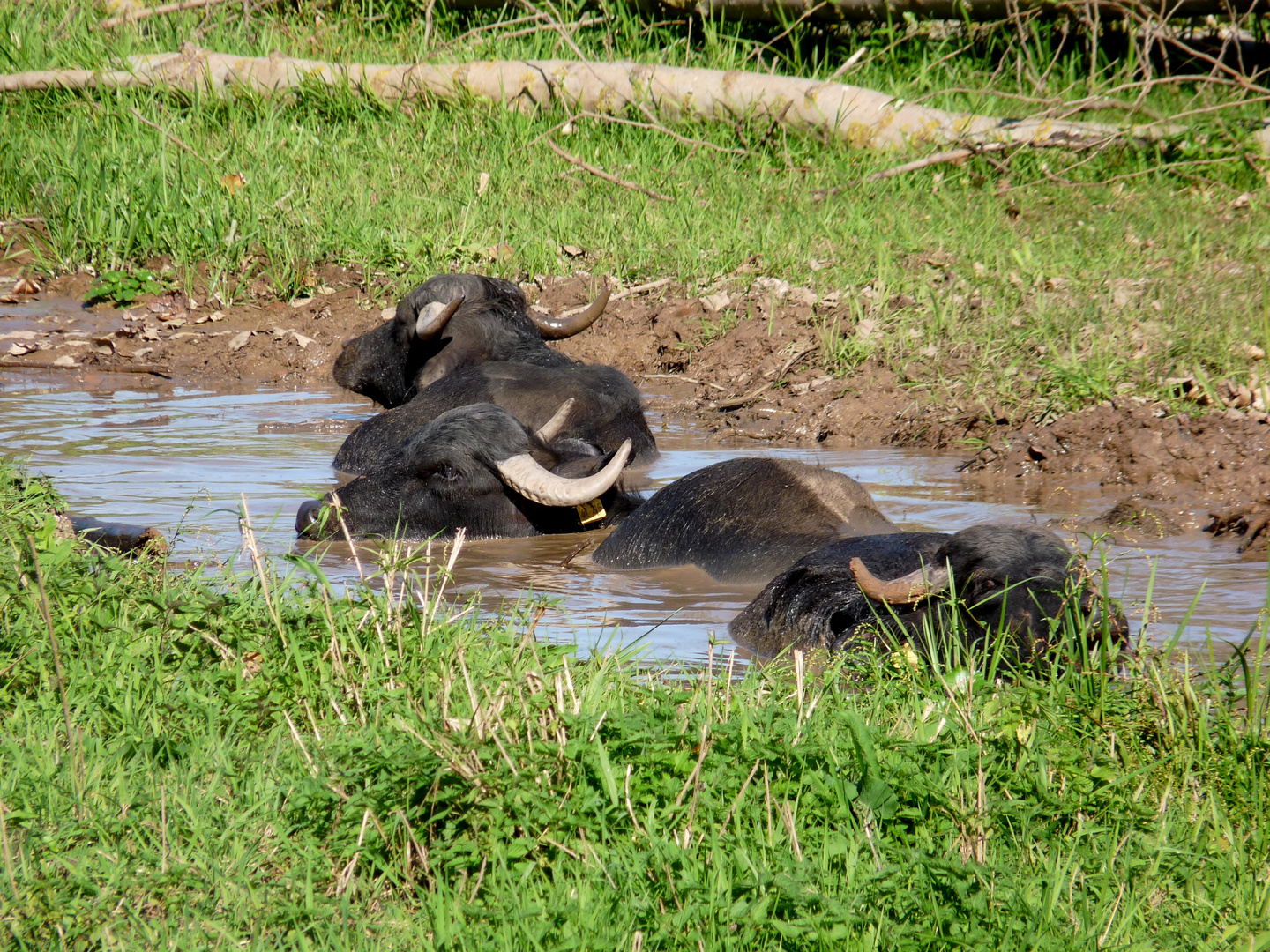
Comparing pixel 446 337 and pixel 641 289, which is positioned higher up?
pixel 641 289

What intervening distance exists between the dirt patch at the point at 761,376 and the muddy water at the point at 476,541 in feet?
0.73

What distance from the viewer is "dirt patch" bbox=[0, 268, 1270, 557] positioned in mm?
6336

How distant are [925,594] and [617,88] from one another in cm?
968

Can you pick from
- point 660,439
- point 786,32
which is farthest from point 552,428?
point 786,32

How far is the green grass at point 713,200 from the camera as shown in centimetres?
853

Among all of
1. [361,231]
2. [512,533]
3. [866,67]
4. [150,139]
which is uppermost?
[866,67]

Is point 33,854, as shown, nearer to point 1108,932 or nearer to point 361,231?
point 1108,932

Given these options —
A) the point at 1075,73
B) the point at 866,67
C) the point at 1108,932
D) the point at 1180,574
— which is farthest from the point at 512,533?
the point at 1075,73

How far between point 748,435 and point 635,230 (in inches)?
138

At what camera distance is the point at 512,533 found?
6602 mm

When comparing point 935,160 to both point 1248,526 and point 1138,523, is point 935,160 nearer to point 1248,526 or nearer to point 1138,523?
point 1138,523

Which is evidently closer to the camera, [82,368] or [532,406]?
[532,406]

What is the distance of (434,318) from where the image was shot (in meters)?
8.55

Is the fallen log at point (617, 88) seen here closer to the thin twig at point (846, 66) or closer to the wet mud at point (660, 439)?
the thin twig at point (846, 66)
